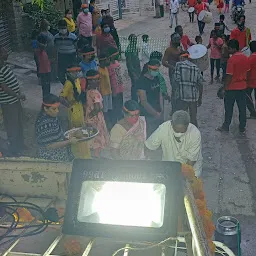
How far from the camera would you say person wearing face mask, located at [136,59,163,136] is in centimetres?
834

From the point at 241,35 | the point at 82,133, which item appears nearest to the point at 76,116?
the point at 82,133

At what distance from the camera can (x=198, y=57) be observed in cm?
1212

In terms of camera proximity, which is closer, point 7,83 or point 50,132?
point 50,132

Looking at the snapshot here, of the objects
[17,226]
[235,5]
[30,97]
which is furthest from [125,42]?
[17,226]

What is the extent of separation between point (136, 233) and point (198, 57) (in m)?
9.34

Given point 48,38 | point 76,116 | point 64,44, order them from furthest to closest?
point 48,38, point 64,44, point 76,116

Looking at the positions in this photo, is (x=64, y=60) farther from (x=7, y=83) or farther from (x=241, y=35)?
(x=241, y=35)

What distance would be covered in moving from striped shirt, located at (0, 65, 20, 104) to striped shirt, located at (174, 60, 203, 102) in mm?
2994

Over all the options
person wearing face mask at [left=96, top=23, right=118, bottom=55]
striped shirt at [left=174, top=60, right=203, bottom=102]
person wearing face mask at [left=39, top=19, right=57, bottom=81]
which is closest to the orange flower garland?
striped shirt at [left=174, top=60, right=203, bottom=102]

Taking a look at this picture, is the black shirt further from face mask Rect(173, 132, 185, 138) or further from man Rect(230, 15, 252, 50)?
man Rect(230, 15, 252, 50)

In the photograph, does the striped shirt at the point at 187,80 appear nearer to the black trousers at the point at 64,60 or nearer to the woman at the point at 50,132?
the woman at the point at 50,132

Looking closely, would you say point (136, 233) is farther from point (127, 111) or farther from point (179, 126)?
point (127, 111)

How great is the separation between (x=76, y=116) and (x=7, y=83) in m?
1.43

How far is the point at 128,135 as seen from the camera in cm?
681
